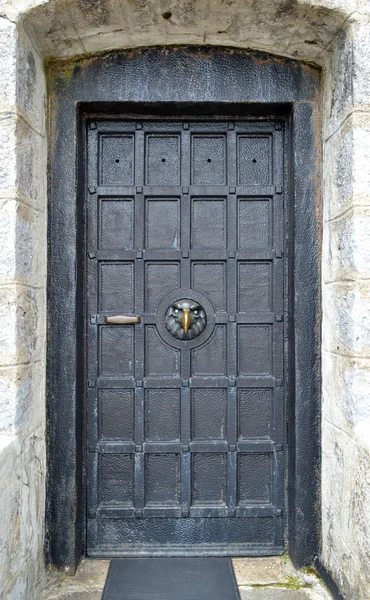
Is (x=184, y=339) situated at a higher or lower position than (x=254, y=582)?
higher

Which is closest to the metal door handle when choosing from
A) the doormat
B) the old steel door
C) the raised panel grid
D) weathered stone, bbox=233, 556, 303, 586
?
the old steel door

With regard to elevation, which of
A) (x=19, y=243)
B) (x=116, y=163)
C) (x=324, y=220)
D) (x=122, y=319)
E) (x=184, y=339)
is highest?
(x=116, y=163)

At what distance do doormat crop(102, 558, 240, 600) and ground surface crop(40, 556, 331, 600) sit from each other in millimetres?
51

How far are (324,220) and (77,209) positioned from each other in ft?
4.04

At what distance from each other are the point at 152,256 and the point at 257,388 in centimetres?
88

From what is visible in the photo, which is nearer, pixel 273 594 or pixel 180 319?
pixel 273 594

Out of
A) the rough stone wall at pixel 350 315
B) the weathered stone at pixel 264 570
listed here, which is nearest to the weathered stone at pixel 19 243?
the rough stone wall at pixel 350 315

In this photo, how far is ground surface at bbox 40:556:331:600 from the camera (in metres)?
2.25

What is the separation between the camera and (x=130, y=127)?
258cm

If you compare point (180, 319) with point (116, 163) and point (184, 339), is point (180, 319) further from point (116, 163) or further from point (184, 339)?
point (116, 163)

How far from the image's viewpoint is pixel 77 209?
2459mm

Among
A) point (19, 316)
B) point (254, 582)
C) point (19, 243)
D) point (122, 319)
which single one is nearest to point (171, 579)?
point (254, 582)

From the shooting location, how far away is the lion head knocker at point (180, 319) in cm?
252

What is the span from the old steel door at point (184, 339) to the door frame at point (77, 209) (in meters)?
0.14
